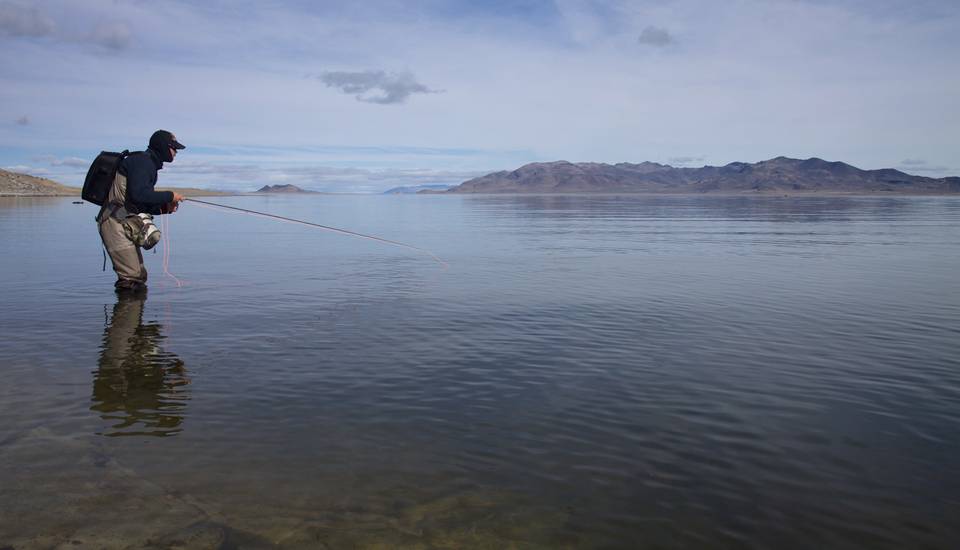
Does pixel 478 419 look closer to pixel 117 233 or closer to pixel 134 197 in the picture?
pixel 134 197

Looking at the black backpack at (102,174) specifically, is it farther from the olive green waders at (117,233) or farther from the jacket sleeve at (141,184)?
the jacket sleeve at (141,184)

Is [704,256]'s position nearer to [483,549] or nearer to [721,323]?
[721,323]

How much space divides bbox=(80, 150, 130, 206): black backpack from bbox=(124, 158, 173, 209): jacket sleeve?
455 millimetres

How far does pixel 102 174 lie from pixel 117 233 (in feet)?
4.31

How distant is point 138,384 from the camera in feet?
30.4

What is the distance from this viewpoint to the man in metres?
14.5

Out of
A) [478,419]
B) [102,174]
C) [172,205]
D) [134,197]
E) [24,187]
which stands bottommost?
[478,419]

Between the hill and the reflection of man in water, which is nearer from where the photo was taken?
the reflection of man in water

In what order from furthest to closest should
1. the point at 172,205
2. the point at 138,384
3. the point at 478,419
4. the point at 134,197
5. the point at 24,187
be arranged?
the point at 24,187 → the point at 172,205 → the point at 134,197 → the point at 138,384 → the point at 478,419

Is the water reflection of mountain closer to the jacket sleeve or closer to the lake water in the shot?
the lake water

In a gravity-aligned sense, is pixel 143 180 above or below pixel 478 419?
above

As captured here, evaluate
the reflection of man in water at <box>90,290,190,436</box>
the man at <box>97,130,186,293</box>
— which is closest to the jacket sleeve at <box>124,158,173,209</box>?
the man at <box>97,130,186,293</box>

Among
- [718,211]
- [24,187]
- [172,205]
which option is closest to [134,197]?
[172,205]

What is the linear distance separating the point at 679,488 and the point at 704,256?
2268 cm
